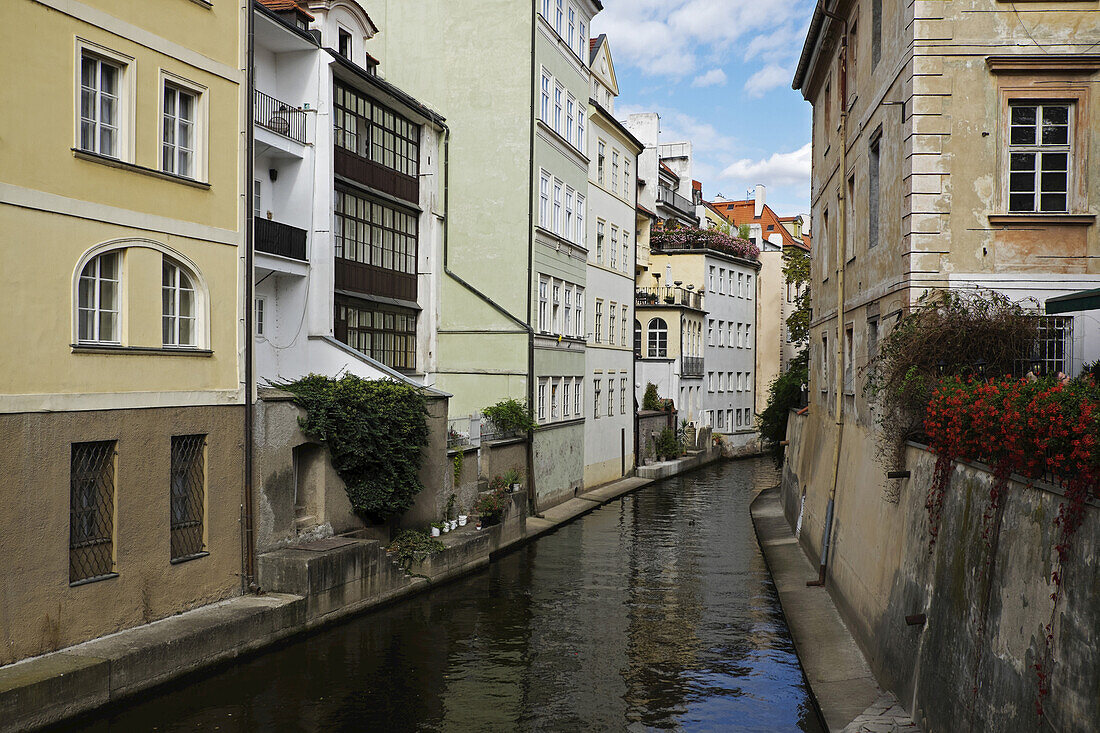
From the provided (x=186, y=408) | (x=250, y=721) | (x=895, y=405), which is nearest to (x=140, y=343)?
(x=186, y=408)

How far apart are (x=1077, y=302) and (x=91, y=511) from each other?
12317 millimetres

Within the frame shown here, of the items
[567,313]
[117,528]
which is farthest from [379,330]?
[117,528]

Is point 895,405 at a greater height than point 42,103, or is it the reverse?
point 42,103

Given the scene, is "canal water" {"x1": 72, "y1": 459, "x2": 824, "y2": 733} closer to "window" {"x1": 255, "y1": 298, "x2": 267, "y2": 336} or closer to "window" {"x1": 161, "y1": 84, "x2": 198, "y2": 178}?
"window" {"x1": 255, "y1": 298, "x2": 267, "y2": 336}

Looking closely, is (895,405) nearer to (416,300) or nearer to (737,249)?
(416,300)

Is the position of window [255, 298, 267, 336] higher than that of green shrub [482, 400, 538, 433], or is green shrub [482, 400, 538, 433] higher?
window [255, 298, 267, 336]

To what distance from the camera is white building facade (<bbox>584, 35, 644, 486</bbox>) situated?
3734 centimetres

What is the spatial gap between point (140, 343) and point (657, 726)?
28.9 feet

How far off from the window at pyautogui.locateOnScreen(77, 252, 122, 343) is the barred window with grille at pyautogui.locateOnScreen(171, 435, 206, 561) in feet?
6.33


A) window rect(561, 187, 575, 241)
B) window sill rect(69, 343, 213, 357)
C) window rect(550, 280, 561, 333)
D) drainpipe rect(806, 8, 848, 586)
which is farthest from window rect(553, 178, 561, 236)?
window sill rect(69, 343, 213, 357)

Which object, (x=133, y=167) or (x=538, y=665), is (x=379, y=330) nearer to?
(x=133, y=167)

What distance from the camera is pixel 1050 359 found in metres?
13.5

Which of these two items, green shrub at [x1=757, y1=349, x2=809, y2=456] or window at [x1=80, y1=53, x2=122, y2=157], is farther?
green shrub at [x1=757, y1=349, x2=809, y2=456]

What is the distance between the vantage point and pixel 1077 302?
1064 centimetres
